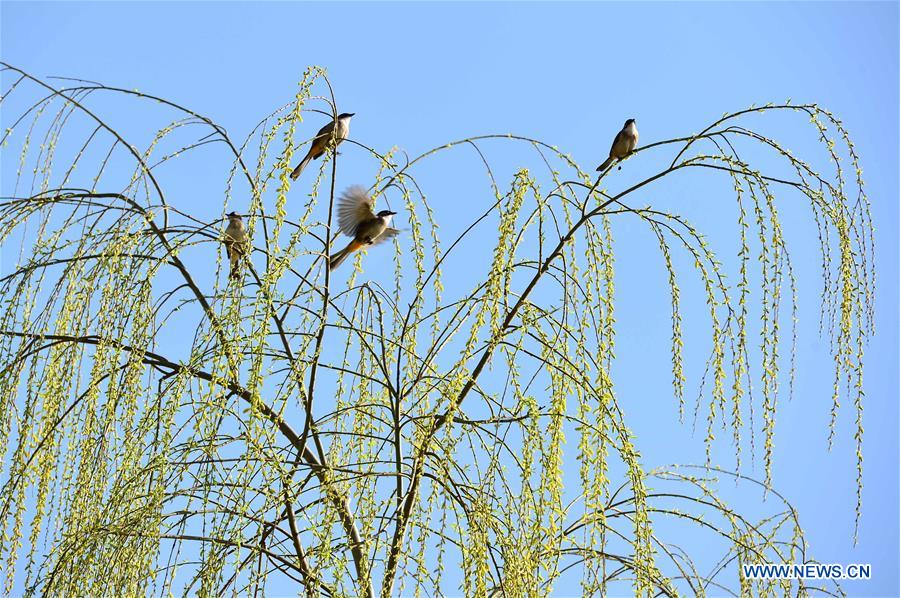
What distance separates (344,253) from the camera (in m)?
3.56

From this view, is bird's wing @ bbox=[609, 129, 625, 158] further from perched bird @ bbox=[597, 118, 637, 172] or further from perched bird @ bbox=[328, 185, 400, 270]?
perched bird @ bbox=[328, 185, 400, 270]

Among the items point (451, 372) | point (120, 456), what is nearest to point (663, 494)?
point (451, 372)

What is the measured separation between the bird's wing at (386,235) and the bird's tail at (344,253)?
59 millimetres

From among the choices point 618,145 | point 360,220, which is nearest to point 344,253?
point 360,220

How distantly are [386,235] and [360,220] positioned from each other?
118mm

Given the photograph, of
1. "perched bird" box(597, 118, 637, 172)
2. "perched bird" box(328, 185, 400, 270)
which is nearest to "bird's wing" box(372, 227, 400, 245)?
"perched bird" box(328, 185, 400, 270)

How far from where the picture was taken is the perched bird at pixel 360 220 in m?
3.35

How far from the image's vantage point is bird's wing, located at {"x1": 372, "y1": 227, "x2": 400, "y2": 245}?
3.24m

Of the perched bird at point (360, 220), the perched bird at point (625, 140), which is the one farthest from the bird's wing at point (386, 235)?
the perched bird at point (625, 140)

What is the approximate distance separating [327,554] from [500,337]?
606mm

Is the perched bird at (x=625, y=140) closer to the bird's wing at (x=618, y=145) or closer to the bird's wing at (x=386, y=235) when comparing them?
the bird's wing at (x=618, y=145)

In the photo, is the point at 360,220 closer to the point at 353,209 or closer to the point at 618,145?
the point at 353,209

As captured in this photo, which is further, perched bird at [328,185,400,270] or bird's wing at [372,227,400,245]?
perched bird at [328,185,400,270]

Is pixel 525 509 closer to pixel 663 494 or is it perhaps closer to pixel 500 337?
pixel 500 337
